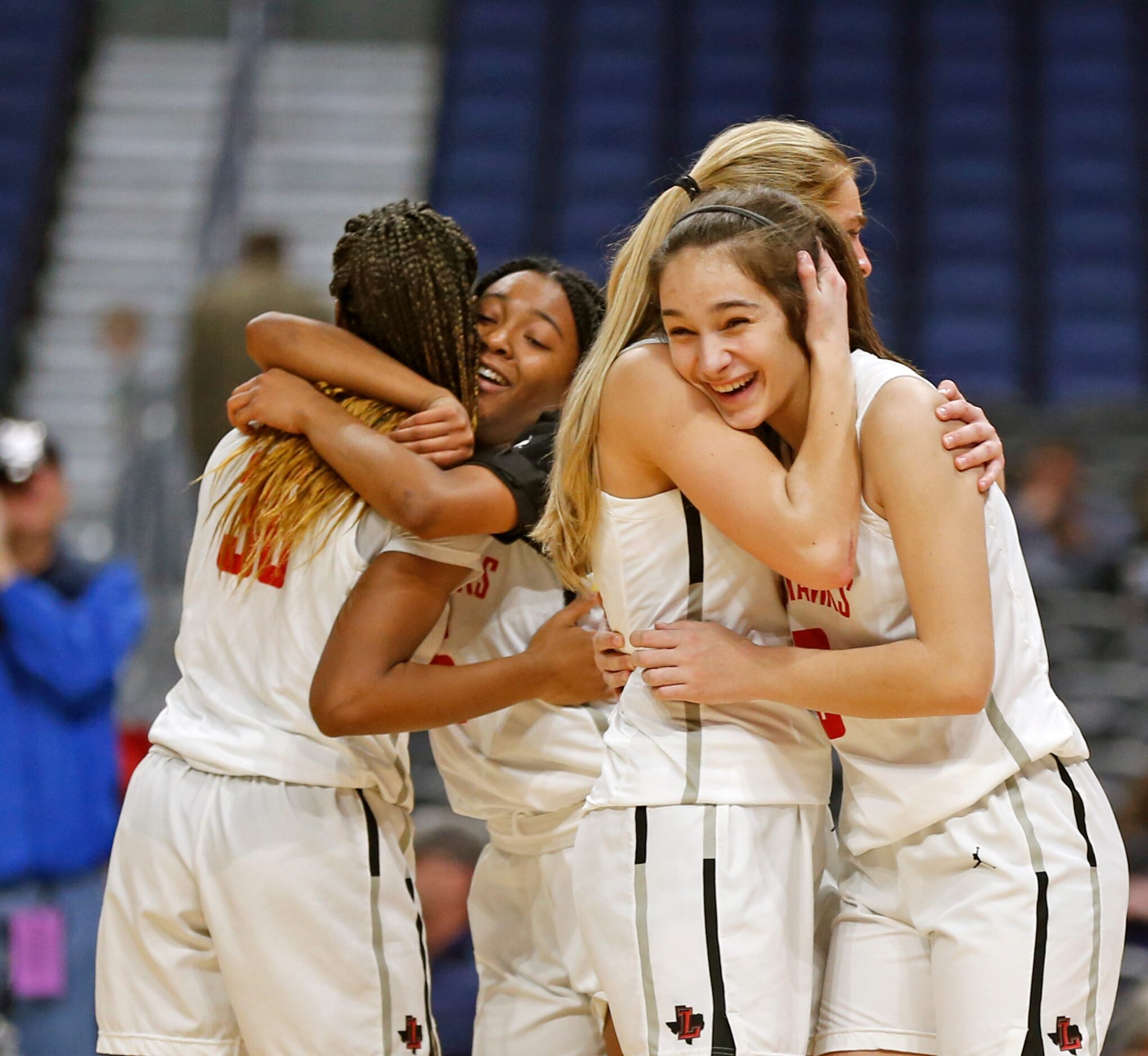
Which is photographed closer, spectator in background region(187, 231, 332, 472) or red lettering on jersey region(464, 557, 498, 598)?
red lettering on jersey region(464, 557, 498, 598)

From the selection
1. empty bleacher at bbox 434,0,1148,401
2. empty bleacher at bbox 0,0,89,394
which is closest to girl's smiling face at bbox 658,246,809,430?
empty bleacher at bbox 434,0,1148,401

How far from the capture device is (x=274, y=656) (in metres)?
2.74

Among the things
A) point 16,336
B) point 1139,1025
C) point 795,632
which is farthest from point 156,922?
point 16,336

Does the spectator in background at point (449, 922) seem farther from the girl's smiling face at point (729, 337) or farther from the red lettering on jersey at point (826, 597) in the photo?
the girl's smiling face at point (729, 337)

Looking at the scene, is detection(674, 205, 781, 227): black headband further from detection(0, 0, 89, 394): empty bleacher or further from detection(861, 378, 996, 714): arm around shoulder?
detection(0, 0, 89, 394): empty bleacher

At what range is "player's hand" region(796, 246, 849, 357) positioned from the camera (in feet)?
7.75

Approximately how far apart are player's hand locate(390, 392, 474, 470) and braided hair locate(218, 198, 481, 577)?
7 cm

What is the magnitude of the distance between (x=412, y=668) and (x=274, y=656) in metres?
0.25

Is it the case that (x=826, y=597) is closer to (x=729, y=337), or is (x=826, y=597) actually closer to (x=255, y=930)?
(x=729, y=337)

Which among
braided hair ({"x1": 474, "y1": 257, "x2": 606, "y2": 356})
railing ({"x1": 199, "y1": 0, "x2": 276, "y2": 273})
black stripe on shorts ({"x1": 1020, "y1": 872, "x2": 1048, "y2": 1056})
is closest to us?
black stripe on shorts ({"x1": 1020, "y1": 872, "x2": 1048, "y2": 1056})

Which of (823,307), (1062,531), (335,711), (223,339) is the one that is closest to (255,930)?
(335,711)

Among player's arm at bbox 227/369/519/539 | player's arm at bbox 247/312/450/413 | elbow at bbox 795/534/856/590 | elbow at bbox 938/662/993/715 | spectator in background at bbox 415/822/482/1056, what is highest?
player's arm at bbox 247/312/450/413

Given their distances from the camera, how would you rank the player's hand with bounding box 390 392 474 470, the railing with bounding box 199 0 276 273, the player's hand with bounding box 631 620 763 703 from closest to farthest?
the player's hand with bounding box 631 620 763 703, the player's hand with bounding box 390 392 474 470, the railing with bounding box 199 0 276 273

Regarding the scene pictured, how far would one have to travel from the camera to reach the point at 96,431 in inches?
366
